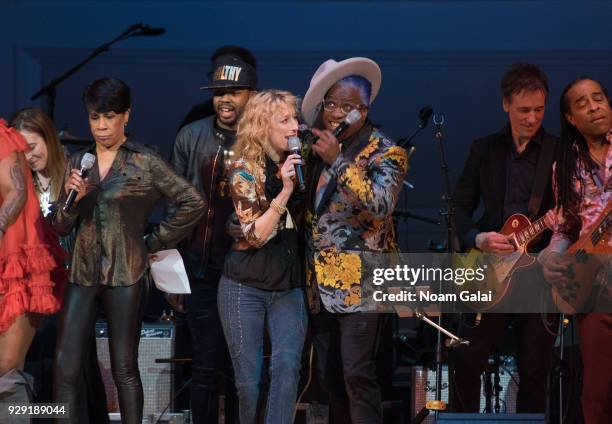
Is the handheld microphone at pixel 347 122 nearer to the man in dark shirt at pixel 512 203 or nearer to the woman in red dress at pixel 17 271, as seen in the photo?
the man in dark shirt at pixel 512 203

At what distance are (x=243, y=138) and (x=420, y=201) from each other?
3.97 meters

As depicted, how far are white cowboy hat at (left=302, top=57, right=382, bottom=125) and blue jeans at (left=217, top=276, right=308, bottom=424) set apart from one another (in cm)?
88

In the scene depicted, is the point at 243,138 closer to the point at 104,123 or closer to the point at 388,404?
the point at 104,123

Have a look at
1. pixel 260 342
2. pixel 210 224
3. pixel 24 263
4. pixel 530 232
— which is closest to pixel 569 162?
pixel 530 232

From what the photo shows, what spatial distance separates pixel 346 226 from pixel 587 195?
1.09 metres

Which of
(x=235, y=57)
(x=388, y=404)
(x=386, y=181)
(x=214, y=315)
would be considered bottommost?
(x=388, y=404)

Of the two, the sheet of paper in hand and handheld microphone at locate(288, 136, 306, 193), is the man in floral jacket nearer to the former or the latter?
handheld microphone at locate(288, 136, 306, 193)

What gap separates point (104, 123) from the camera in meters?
5.38

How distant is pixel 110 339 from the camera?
527cm

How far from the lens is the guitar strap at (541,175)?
18.7 feet

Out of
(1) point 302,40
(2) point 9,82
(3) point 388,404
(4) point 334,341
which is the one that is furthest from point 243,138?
(2) point 9,82

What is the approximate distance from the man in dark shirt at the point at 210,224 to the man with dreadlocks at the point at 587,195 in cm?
167

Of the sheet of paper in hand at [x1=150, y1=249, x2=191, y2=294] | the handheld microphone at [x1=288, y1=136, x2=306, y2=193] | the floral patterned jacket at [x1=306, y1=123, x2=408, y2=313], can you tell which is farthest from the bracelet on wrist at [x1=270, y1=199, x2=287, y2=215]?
the sheet of paper in hand at [x1=150, y1=249, x2=191, y2=294]

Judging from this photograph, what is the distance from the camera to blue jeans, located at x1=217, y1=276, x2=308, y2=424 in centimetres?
504
